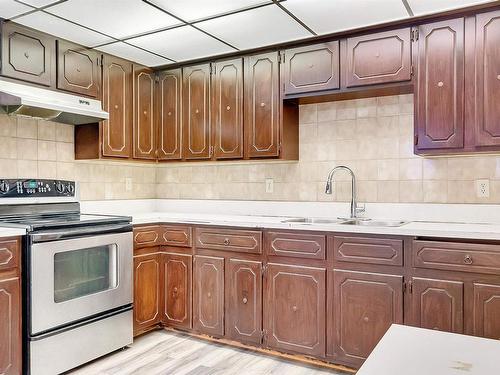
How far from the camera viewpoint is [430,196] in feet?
9.43

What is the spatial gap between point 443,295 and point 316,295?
0.73 meters

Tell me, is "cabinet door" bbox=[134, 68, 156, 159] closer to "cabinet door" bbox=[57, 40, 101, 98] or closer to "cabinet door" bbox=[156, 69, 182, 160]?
"cabinet door" bbox=[156, 69, 182, 160]

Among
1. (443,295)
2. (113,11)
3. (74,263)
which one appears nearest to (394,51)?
(443,295)

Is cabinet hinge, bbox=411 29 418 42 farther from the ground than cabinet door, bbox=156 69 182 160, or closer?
farther from the ground

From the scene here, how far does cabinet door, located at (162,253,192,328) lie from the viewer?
10.4ft

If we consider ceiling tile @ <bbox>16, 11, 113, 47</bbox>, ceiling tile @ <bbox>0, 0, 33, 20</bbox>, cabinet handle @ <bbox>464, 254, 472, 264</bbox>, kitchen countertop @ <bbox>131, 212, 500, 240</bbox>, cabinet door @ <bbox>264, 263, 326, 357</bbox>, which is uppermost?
ceiling tile @ <bbox>16, 11, 113, 47</bbox>

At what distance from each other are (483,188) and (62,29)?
9.66 feet

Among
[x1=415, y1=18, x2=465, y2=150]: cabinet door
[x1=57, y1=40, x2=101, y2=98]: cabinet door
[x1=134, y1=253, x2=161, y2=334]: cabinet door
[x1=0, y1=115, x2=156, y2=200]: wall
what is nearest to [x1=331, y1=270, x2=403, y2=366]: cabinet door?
[x1=415, y1=18, x2=465, y2=150]: cabinet door

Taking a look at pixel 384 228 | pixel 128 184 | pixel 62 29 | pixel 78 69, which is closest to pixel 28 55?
pixel 62 29

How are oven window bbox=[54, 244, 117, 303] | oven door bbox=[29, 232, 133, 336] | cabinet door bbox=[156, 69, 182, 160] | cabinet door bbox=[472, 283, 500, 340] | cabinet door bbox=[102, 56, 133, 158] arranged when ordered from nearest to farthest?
cabinet door bbox=[472, 283, 500, 340] < oven door bbox=[29, 232, 133, 336] < oven window bbox=[54, 244, 117, 303] < cabinet door bbox=[102, 56, 133, 158] < cabinet door bbox=[156, 69, 182, 160]

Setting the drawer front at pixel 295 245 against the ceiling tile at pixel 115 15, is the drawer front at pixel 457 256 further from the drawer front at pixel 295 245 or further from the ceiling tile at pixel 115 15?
the ceiling tile at pixel 115 15

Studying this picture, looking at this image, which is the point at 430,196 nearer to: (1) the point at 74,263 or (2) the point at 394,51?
(2) the point at 394,51

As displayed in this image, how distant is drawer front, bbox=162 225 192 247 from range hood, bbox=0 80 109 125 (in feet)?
3.14

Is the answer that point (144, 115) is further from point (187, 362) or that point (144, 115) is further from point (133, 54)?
point (187, 362)
